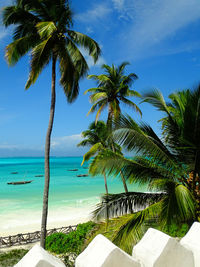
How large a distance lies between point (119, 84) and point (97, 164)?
17.6m

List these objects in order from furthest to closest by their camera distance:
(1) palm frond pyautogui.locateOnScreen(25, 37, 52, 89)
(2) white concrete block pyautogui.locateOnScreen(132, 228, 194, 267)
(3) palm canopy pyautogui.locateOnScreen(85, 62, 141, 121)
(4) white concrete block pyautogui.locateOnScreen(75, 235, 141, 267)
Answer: (3) palm canopy pyautogui.locateOnScreen(85, 62, 141, 121), (1) palm frond pyautogui.locateOnScreen(25, 37, 52, 89), (2) white concrete block pyautogui.locateOnScreen(132, 228, 194, 267), (4) white concrete block pyautogui.locateOnScreen(75, 235, 141, 267)

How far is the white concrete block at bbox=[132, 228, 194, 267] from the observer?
1939 millimetres

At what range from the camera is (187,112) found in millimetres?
6660

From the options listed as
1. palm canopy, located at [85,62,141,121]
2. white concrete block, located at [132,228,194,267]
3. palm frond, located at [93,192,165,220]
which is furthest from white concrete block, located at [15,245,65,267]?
palm canopy, located at [85,62,141,121]

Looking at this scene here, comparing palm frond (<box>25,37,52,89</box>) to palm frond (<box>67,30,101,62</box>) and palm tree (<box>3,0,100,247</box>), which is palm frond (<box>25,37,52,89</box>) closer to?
palm tree (<box>3,0,100,247</box>)

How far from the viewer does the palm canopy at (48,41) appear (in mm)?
13453

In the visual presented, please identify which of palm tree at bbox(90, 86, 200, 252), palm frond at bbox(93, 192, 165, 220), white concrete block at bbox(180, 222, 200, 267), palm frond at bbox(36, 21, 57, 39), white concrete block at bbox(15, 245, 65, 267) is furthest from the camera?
palm frond at bbox(36, 21, 57, 39)

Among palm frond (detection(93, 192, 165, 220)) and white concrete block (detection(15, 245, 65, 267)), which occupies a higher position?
white concrete block (detection(15, 245, 65, 267))

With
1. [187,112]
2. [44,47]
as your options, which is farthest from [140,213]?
[44,47]

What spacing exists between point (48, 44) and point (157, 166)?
10078 millimetres

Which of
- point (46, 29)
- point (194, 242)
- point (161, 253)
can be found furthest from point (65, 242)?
point (161, 253)

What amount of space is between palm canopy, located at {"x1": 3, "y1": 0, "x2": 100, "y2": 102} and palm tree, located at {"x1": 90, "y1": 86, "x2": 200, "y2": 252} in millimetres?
8556

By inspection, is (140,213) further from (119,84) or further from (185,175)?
(119,84)

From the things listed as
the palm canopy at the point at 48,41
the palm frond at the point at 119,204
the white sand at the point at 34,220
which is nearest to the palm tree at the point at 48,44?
the palm canopy at the point at 48,41
